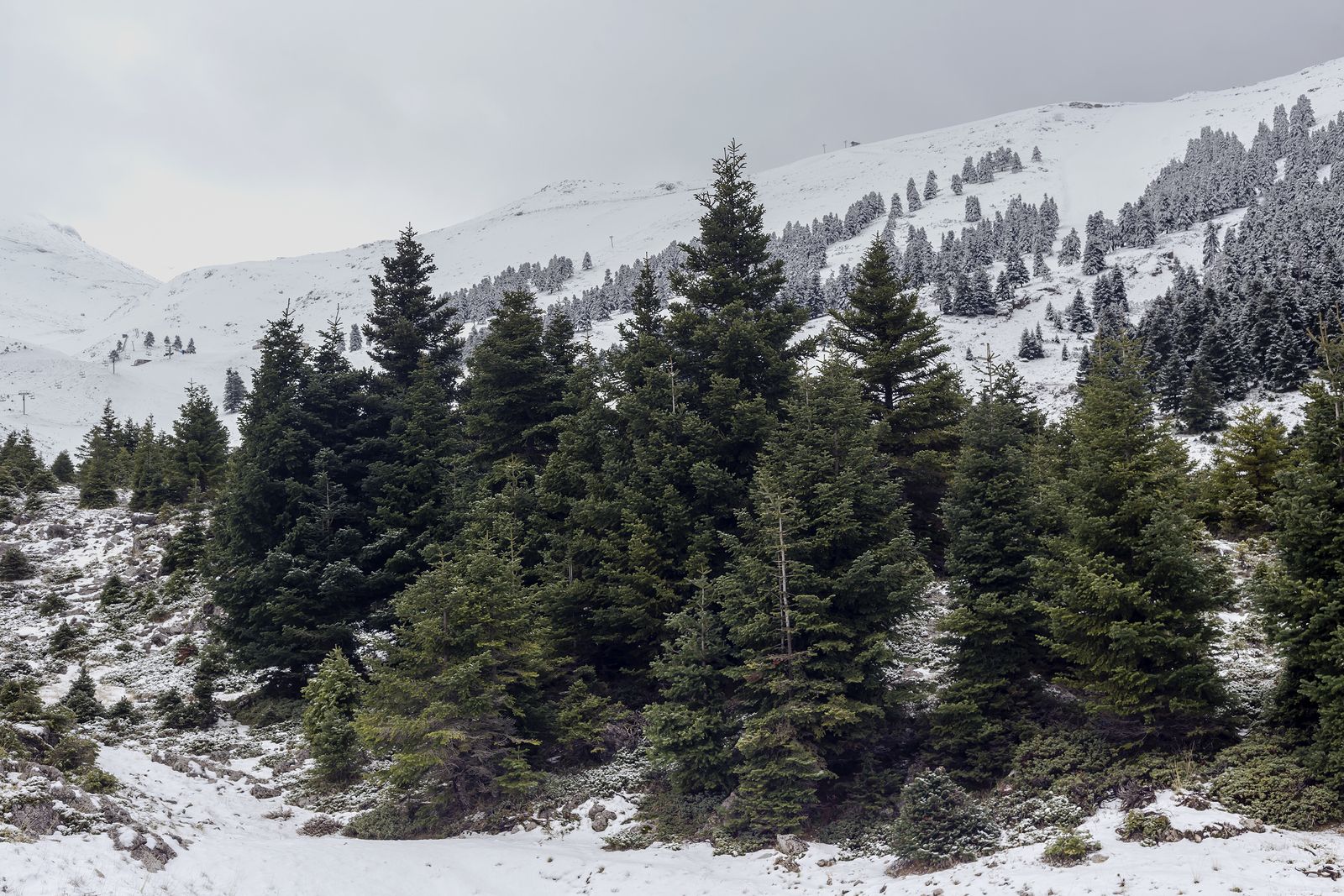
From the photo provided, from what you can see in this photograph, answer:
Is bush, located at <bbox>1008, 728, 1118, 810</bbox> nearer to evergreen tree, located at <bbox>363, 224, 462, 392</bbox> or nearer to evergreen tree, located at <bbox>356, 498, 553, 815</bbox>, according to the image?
evergreen tree, located at <bbox>356, 498, 553, 815</bbox>

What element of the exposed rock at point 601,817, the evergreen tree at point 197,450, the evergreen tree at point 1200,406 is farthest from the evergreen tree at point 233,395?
the evergreen tree at point 1200,406

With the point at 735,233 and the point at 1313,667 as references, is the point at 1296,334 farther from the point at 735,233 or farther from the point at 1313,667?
the point at 1313,667

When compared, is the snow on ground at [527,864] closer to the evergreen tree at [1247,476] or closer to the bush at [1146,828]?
the bush at [1146,828]

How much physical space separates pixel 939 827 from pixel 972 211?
557 ft

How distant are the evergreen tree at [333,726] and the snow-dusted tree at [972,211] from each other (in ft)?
539

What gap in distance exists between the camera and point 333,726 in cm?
1767

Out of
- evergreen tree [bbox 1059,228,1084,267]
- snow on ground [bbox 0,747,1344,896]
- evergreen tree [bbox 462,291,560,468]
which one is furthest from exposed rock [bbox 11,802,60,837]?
evergreen tree [bbox 1059,228,1084,267]

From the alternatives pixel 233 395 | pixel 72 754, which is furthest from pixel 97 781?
pixel 233 395

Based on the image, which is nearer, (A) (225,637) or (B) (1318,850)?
(B) (1318,850)

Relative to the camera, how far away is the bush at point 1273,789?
10023mm

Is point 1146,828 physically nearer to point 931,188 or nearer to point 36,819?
point 36,819

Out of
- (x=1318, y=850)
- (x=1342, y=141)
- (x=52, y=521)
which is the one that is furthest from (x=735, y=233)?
(x=1342, y=141)

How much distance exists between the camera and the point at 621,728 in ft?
59.6

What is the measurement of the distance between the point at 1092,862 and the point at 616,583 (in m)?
12.3
